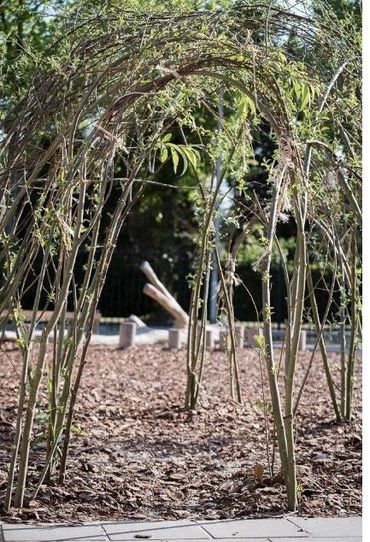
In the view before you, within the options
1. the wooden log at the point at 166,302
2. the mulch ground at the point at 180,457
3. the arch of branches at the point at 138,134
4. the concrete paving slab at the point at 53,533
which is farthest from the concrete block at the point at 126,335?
the concrete paving slab at the point at 53,533

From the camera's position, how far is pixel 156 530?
4105mm

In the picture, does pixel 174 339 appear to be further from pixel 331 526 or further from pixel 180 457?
pixel 331 526

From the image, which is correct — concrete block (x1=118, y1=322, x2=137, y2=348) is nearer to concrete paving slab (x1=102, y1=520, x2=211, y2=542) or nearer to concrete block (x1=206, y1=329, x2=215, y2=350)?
concrete block (x1=206, y1=329, x2=215, y2=350)

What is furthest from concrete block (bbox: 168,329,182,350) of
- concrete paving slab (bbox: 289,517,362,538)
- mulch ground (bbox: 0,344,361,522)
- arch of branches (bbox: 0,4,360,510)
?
concrete paving slab (bbox: 289,517,362,538)

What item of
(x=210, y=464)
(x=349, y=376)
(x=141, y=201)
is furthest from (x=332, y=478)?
(x=141, y=201)

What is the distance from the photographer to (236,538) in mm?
3934

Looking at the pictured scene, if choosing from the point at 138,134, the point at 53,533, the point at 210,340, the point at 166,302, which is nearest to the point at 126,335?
the point at 166,302

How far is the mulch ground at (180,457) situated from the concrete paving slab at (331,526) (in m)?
0.15

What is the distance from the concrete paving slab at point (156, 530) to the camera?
3.97 metres

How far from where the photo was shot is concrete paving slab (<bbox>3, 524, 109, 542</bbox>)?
3846 mm

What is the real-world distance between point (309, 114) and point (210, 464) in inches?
100

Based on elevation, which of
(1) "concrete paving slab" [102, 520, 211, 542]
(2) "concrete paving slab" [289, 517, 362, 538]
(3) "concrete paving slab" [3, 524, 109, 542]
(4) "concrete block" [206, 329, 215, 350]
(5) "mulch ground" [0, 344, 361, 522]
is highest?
(4) "concrete block" [206, 329, 215, 350]

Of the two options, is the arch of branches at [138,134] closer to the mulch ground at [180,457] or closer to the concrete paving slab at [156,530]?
the mulch ground at [180,457]

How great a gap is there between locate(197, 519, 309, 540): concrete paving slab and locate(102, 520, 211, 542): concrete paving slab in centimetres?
→ 7
